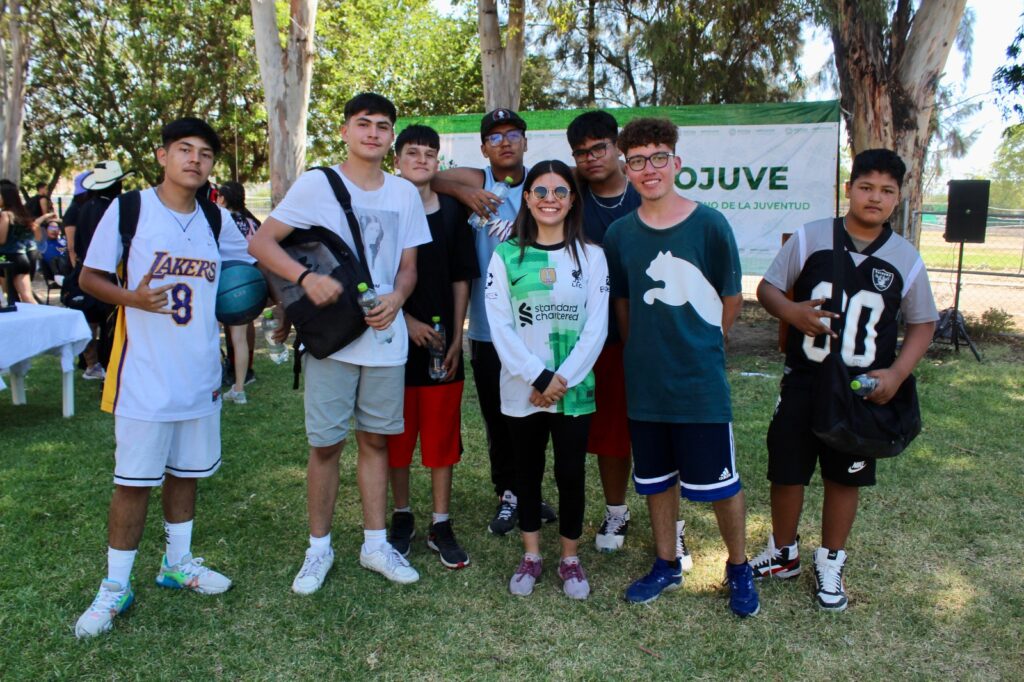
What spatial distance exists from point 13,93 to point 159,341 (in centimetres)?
2175

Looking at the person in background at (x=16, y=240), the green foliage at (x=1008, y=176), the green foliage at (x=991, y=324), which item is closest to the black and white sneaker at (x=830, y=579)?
the green foliage at (x=991, y=324)

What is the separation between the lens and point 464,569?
347 cm

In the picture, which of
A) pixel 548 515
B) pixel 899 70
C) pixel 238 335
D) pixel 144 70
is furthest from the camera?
pixel 144 70

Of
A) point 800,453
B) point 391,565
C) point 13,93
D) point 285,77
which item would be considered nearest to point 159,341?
point 391,565

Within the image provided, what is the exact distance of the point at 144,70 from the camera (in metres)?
21.8

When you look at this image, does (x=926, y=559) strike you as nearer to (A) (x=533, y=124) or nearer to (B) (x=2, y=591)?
(B) (x=2, y=591)

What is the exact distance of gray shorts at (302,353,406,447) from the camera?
3131 millimetres

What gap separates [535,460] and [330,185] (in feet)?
4.74

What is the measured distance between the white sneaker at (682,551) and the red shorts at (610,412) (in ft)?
1.39

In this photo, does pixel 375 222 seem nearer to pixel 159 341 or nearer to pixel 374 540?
pixel 159 341

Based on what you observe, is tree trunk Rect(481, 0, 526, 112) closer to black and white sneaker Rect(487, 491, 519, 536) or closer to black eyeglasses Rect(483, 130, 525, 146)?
black eyeglasses Rect(483, 130, 525, 146)

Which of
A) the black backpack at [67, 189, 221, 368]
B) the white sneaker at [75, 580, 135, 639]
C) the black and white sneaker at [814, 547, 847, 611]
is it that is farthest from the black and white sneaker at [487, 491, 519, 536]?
the black backpack at [67, 189, 221, 368]

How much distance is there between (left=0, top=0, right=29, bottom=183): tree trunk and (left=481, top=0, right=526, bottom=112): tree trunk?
15312 millimetres

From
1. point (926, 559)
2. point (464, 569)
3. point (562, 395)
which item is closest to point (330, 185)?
point (562, 395)
